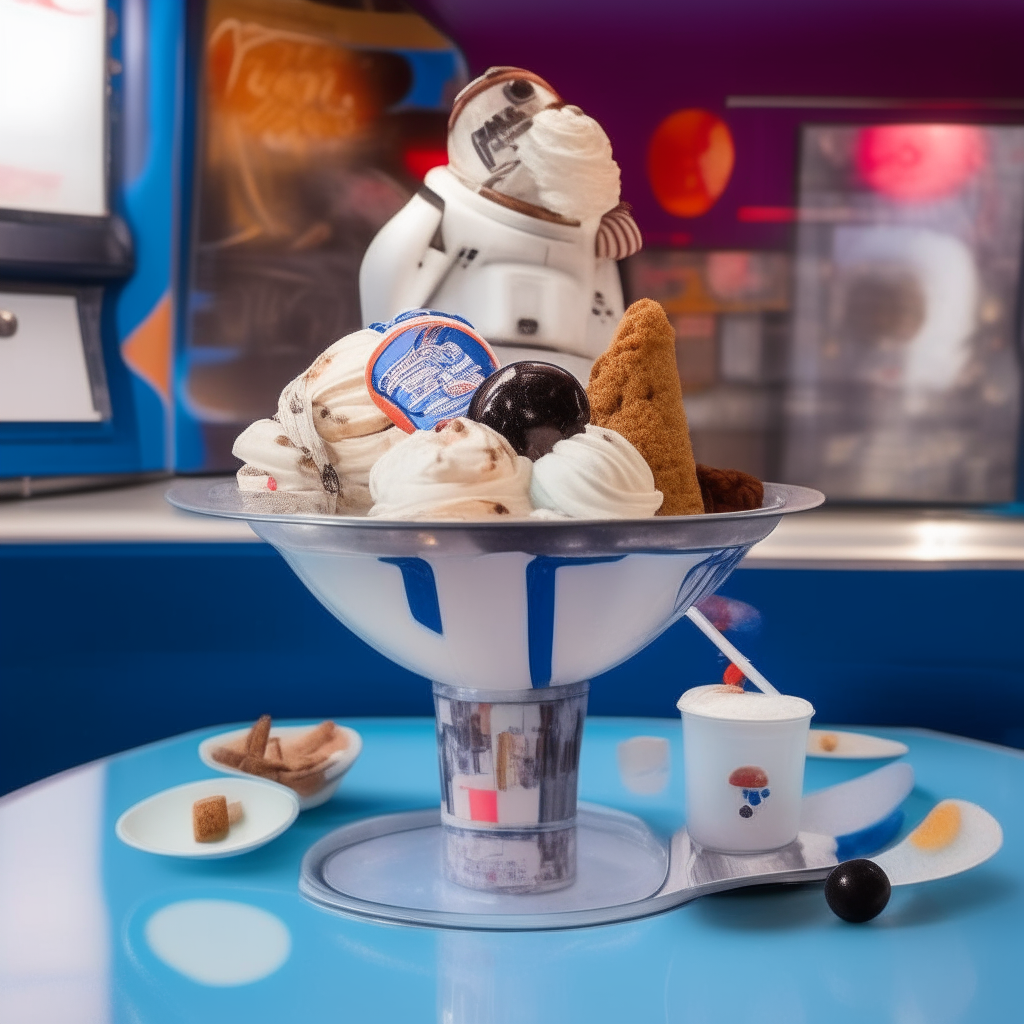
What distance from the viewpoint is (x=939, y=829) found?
0.73 meters

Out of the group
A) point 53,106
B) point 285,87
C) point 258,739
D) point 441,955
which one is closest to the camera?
point 441,955

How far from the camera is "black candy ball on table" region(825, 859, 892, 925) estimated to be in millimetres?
632

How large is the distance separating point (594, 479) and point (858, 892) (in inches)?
10.2

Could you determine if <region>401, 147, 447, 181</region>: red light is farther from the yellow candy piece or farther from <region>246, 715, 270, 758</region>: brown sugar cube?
the yellow candy piece

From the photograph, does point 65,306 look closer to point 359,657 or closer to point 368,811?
point 359,657

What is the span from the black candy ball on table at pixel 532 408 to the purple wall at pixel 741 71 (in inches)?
51.3

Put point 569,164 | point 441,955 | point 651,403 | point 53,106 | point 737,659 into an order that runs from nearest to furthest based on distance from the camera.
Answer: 1. point 441,955
2. point 651,403
3. point 737,659
4. point 569,164
5. point 53,106

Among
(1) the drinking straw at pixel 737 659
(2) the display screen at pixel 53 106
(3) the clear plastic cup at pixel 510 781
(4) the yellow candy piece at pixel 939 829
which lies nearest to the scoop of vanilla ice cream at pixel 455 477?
(3) the clear plastic cup at pixel 510 781

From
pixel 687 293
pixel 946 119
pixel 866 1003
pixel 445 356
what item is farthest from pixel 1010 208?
pixel 866 1003

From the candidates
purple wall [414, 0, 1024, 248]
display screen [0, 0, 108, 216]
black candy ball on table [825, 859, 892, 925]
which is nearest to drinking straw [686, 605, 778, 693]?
black candy ball on table [825, 859, 892, 925]

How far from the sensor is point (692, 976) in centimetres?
58

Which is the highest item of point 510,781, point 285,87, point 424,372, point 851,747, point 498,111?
point 285,87

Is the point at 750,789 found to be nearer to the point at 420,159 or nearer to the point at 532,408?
the point at 532,408

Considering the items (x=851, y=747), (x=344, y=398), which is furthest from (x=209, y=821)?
(x=851, y=747)
